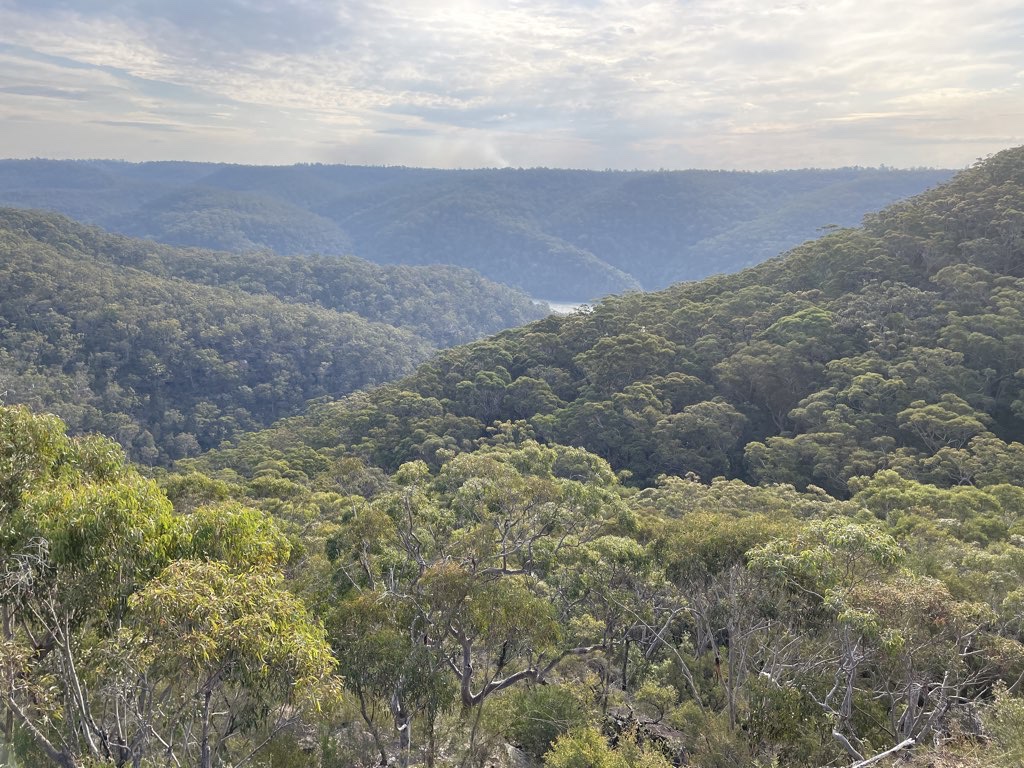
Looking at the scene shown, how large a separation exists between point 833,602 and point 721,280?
5076 centimetres

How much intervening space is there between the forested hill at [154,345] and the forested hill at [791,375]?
32.2 m

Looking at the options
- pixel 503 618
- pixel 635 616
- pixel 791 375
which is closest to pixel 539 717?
pixel 635 616

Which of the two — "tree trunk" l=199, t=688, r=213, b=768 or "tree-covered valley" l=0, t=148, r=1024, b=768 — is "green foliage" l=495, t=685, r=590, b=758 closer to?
"tree-covered valley" l=0, t=148, r=1024, b=768

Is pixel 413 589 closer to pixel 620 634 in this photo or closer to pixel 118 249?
pixel 620 634

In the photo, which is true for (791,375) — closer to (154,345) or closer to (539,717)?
(539,717)

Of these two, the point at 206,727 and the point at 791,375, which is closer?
the point at 206,727

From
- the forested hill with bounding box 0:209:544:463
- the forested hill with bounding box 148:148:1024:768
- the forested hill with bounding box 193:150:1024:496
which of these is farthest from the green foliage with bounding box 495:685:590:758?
the forested hill with bounding box 0:209:544:463

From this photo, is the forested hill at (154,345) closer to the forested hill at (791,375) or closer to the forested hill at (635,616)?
the forested hill at (791,375)

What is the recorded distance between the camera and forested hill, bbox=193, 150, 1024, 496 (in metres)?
31.8

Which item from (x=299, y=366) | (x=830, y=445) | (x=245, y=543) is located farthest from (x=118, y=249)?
(x=245, y=543)

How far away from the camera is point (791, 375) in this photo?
38.9 meters

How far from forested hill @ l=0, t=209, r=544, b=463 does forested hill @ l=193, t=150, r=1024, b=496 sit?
32.2 metres

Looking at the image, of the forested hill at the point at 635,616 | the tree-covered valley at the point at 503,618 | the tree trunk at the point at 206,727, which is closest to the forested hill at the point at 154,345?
the forested hill at the point at 635,616

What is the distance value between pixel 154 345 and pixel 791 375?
79.0 metres
